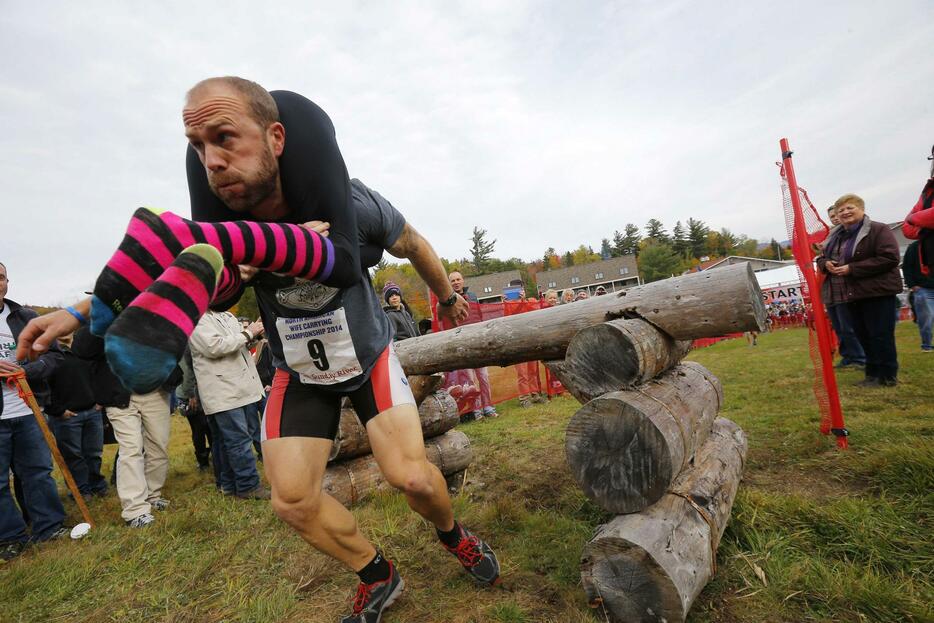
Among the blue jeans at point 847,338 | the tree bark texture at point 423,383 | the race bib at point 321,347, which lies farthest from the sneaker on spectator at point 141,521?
the blue jeans at point 847,338

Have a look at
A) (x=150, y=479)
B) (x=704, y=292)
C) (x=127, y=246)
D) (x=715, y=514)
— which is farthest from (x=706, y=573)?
(x=150, y=479)

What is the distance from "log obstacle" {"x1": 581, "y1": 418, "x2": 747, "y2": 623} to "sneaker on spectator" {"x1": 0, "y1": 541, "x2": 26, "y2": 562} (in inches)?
177

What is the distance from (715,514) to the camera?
2018 millimetres

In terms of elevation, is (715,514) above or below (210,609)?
above

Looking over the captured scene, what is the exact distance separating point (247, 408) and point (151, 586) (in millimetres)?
2786

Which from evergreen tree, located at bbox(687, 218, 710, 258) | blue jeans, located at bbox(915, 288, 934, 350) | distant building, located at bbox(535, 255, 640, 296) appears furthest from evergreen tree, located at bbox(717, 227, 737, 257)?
blue jeans, located at bbox(915, 288, 934, 350)

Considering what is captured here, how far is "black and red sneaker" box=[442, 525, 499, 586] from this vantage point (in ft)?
7.07

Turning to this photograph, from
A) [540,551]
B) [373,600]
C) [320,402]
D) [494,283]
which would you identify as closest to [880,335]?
[540,551]

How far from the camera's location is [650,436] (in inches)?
74.4

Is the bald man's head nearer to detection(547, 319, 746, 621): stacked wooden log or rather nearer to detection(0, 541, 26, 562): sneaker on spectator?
detection(547, 319, 746, 621): stacked wooden log

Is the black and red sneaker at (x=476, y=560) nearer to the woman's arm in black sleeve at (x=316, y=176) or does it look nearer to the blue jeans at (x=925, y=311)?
the woman's arm in black sleeve at (x=316, y=176)

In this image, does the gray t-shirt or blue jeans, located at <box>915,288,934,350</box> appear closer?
the gray t-shirt

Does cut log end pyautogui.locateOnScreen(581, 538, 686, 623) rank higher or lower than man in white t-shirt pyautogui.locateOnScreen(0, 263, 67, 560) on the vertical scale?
lower

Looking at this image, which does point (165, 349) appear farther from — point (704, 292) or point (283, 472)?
point (704, 292)
